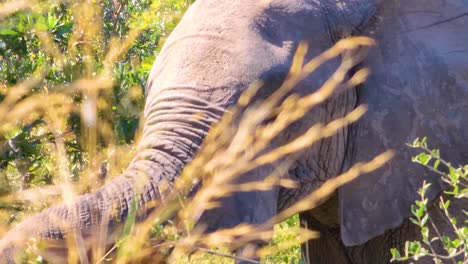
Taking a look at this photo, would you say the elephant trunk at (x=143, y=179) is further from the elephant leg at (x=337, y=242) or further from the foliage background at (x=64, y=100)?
the elephant leg at (x=337, y=242)

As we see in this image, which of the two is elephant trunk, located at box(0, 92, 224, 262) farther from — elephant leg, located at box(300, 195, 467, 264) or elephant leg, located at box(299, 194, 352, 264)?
elephant leg, located at box(299, 194, 352, 264)

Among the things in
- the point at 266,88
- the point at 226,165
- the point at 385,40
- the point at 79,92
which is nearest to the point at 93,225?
the point at 226,165

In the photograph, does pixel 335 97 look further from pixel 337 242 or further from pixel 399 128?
pixel 337 242

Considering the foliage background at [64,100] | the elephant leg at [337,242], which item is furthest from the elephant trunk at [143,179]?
the elephant leg at [337,242]

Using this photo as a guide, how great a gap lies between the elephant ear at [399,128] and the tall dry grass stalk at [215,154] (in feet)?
0.16

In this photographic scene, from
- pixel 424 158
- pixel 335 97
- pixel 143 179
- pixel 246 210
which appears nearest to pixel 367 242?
pixel 335 97

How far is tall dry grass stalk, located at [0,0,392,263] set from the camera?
2.77 metres

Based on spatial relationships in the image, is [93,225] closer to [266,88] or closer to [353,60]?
[266,88]

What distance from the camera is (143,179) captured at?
10.7 ft

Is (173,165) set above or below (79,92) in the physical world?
above

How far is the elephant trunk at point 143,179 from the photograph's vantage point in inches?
116

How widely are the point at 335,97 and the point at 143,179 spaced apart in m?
0.92

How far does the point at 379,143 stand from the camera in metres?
4.04

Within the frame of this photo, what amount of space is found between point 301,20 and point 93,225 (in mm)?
1160
